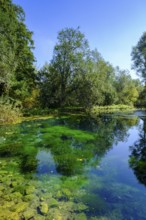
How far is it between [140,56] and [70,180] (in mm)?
25760

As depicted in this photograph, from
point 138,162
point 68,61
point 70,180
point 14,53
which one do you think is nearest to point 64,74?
point 68,61

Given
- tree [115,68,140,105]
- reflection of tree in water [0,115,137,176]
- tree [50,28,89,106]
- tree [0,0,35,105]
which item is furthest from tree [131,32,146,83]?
tree [115,68,140,105]

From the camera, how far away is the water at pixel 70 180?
13.5 ft

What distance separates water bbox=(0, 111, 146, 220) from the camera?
412cm

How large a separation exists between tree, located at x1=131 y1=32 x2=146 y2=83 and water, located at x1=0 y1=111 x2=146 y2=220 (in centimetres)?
2015

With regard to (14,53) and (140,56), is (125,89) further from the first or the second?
(14,53)

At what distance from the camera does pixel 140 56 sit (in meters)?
27.2

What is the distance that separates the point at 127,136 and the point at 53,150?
6.32 m

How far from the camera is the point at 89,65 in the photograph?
29.9 meters

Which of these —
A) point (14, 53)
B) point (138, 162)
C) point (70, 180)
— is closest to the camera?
point (70, 180)

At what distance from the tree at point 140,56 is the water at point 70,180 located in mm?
20153

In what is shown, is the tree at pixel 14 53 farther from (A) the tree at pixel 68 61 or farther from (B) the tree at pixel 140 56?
(B) the tree at pixel 140 56

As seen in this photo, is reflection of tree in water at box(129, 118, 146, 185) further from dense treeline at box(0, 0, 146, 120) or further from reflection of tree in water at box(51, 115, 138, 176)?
dense treeline at box(0, 0, 146, 120)

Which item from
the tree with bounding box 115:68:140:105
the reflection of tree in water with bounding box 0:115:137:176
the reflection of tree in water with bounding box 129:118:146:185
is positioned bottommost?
the reflection of tree in water with bounding box 129:118:146:185
